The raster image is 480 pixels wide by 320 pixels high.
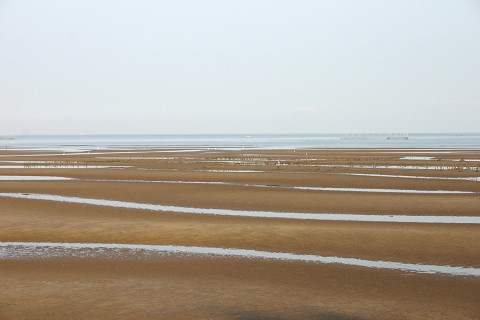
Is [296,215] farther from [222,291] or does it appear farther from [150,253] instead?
[222,291]

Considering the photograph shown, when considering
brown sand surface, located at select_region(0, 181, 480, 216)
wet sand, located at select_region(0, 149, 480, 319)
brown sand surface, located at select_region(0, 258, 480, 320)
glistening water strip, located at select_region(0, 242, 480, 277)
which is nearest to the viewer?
brown sand surface, located at select_region(0, 258, 480, 320)

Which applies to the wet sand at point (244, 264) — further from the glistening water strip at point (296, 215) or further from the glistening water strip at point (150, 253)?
the glistening water strip at point (296, 215)

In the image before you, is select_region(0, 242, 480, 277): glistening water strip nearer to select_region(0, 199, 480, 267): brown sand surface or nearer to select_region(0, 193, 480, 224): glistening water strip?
select_region(0, 199, 480, 267): brown sand surface

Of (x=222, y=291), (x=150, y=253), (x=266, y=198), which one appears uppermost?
(x=222, y=291)

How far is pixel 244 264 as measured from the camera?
1590cm

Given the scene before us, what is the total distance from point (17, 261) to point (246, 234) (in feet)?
26.0

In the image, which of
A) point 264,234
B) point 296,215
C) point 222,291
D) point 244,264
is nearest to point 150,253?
point 244,264

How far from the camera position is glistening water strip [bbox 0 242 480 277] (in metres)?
15.7

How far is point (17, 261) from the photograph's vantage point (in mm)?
16062

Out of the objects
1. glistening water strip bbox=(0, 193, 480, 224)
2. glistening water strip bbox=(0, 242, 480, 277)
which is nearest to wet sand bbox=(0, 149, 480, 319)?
glistening water strip bbox=(0, 242, 480, 277)

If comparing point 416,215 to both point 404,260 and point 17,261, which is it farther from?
point 17,261

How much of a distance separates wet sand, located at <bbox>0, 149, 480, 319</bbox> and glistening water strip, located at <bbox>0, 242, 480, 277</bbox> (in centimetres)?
47

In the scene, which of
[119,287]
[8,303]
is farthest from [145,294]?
[8,303]

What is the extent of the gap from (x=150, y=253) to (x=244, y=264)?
10.9ft
